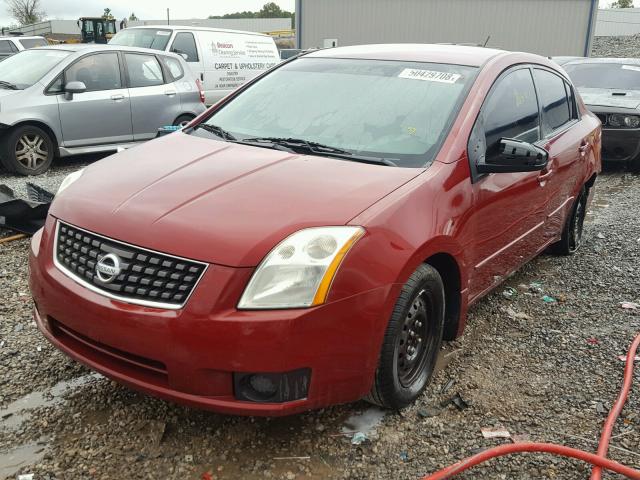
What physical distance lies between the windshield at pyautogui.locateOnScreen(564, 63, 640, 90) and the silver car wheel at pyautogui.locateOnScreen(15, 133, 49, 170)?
7.82m

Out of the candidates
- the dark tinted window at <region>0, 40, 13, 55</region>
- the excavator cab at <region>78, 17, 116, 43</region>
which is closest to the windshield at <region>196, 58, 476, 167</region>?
the dark tinted window at <region>0, 40, 13, 55</region>

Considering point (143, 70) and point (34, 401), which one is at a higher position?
point (143, 70)

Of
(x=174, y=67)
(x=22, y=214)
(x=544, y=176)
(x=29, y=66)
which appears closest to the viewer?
(x=544, y=176)

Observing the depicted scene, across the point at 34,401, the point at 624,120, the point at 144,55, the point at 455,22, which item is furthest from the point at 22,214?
the point at 455,22

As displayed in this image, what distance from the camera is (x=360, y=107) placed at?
3381mm

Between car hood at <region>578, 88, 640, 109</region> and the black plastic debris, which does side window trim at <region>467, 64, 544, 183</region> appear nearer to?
the black plastic debris

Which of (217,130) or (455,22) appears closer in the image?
(217,130)

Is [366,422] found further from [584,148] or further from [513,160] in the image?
[584,148]

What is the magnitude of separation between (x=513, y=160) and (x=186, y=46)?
33.9 ft

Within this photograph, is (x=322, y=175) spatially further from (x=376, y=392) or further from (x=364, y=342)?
(x=376, y=392)

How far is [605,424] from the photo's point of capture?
9.15 ft

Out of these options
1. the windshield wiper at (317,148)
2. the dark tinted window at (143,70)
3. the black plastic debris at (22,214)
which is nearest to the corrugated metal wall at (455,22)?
the dark tinted window at (143,70)

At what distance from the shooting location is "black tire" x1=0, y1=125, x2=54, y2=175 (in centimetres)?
739

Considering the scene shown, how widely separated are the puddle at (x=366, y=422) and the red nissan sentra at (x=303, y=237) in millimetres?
144
